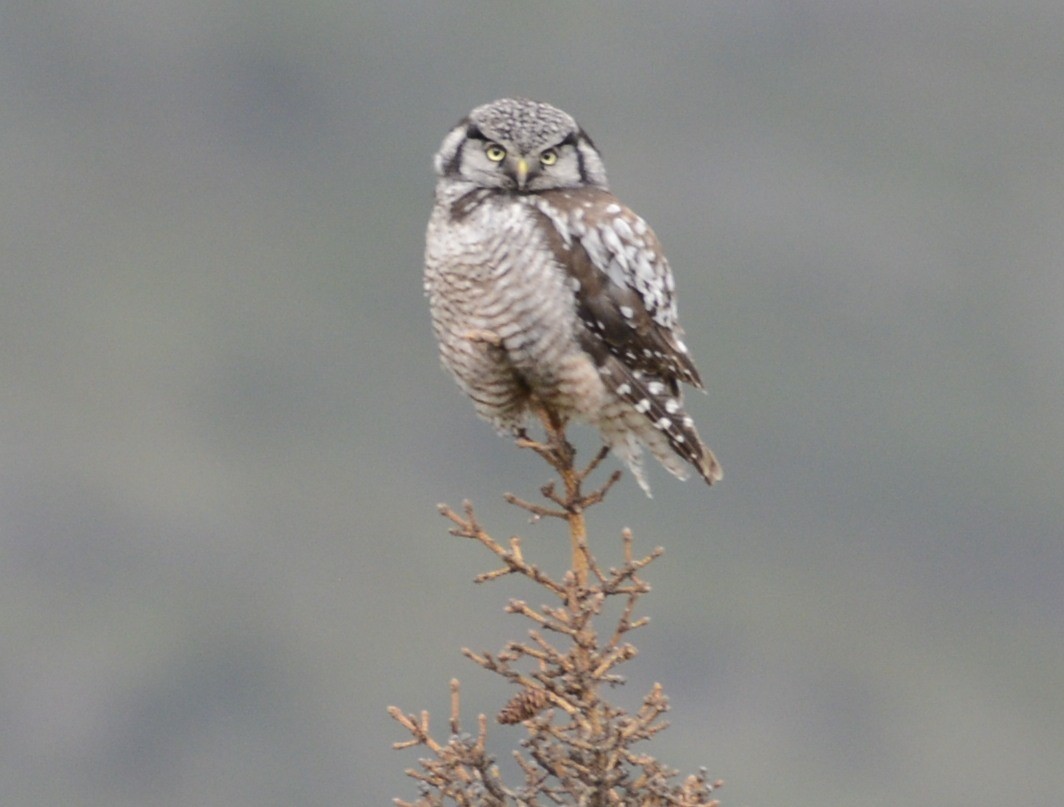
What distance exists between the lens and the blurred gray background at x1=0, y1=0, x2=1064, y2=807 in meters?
70.6

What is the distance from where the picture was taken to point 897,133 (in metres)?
122

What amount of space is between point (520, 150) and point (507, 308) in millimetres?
555

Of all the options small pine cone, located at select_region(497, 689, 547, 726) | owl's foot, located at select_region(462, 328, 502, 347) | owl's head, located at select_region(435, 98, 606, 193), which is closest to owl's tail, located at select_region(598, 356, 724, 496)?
owl's foot, located at select_region(462, 328, 502, 347)

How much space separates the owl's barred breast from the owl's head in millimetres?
109

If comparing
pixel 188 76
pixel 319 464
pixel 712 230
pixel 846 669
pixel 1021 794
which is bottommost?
pixel 1021 794

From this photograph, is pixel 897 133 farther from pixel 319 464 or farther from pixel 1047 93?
pixel 319 464

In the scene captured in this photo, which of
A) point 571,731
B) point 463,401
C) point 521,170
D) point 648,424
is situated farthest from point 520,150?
point 463,401

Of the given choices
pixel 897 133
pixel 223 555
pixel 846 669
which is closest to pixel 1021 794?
pixel 846 669

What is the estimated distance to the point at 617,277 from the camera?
898cm

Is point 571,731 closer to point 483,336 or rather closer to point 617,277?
point 483,336

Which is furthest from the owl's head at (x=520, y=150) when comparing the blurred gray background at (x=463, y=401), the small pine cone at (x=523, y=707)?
the blurred gray background at (x=463, y=401)

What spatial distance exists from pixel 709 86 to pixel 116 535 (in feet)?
171

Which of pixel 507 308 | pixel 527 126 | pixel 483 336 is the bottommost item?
pixel 483 336

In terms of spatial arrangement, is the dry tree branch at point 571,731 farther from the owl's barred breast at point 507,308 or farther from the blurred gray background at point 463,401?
the blurred gray background at point 463,401
